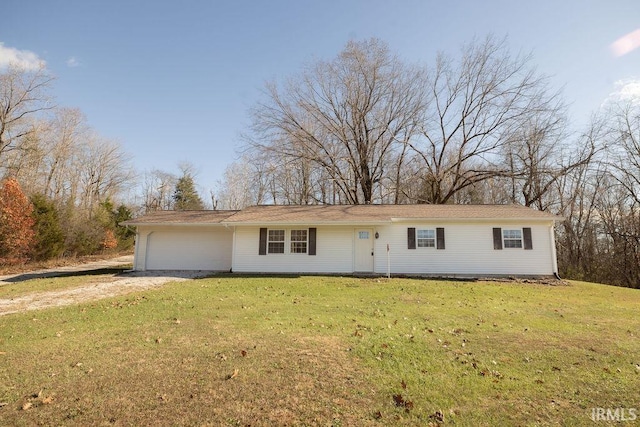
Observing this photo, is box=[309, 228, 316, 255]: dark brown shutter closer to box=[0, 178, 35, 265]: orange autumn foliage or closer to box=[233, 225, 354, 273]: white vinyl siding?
box=[233, 225, 354, 273]: white vinyl siding

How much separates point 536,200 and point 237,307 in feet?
83.7

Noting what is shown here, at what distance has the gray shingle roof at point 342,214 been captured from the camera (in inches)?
589

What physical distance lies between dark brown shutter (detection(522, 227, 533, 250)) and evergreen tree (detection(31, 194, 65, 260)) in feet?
84.4

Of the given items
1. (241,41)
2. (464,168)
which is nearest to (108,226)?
(241,41)

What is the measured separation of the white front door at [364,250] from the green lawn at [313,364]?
701 centimetres

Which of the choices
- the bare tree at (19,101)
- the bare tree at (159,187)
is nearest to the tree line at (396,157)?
the bare tree at (19,101)

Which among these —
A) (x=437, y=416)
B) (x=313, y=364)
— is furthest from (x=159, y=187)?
(x=437, y=416)

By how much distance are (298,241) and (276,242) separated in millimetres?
1086

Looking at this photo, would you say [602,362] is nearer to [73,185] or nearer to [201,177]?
[73,185]

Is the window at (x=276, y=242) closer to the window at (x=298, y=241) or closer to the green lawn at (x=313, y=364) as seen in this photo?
the window at (x=298, y=241)

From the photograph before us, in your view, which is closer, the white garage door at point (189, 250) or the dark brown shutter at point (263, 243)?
the dark brown shutter at point (263, 243)

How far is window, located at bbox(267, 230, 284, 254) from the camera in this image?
15.7 meters

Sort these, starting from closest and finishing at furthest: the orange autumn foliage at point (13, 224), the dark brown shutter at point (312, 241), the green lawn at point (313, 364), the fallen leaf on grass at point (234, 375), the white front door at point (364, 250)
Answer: the green lawn at point (313, 364) < the fallen leaf on grass at point (234, 375) < the white front door at point (364, 250) < the dark brown shutter at point (312, 241) < the orange autumn foliage at point (13, 224)

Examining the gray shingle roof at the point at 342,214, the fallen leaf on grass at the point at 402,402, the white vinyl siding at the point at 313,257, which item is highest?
the gray shingle roof at the point at 342,214
